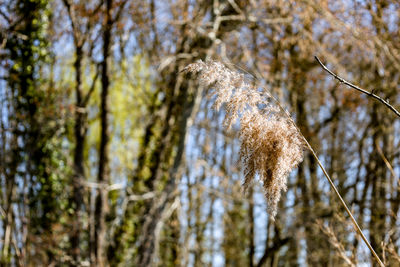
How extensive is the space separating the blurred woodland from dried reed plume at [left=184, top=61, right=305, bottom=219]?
369 cm

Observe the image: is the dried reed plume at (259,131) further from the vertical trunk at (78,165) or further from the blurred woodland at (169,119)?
the vertical trunk at (78,165)

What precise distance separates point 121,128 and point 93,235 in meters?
6.35

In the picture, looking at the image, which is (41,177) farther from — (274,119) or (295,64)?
(274,119)

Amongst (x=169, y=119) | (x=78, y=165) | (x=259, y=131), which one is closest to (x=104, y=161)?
(x=78, y=165)

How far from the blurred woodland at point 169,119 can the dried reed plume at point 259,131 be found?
3692 millimetres

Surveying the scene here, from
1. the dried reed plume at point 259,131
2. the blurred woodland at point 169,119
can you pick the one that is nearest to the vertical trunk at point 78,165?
the blurred woodland at point 169,119

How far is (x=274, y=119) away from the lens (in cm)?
210

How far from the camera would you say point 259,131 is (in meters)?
2.05

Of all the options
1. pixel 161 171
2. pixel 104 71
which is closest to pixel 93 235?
pixel 161 171

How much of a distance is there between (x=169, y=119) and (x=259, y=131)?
24.7 feet

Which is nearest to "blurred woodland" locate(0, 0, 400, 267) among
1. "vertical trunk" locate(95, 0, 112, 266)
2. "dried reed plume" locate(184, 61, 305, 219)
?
"vertical trunk" locate(95, 0, 112, 266)

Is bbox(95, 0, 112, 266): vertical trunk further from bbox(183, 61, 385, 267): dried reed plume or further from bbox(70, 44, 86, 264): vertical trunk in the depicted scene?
bbox(183, 61, 385, 267): dried reed plume

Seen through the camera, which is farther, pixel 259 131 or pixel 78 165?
pixel 78 165

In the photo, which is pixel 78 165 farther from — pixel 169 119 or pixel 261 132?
pixel 261 132
